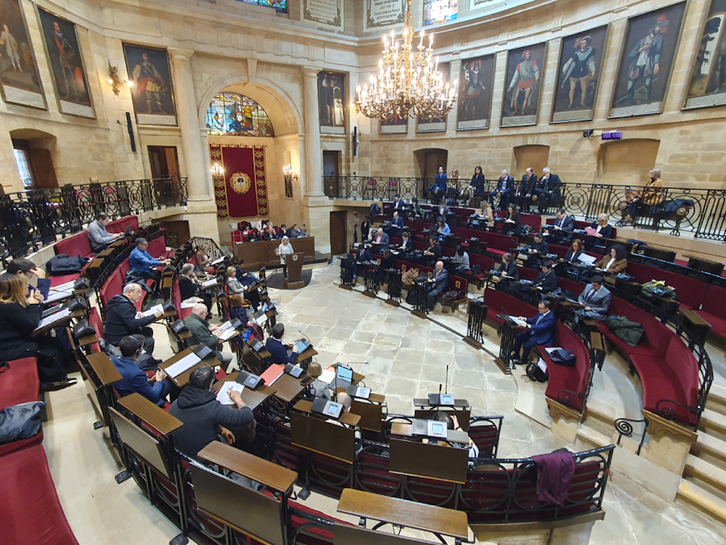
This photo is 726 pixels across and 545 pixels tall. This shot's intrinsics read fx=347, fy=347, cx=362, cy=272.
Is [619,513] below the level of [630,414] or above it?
below

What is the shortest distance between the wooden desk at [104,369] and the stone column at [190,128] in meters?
11.1

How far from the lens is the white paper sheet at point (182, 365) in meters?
3.45

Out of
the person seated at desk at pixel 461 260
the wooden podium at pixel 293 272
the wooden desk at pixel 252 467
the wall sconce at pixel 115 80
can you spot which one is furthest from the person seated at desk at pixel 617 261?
the wall sconce at pixel 115 80

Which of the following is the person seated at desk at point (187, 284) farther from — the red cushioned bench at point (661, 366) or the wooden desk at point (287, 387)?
the red cushioned bench at point (661, 366)

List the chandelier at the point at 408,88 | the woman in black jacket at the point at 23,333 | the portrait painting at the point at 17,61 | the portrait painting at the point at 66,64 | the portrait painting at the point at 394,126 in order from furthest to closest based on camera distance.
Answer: the portrait painting at the point at 394,126 < the portrait painting at the point at 66,64 < the chandelier at the point at 408,88 < the portrait painting at the point at 17,61 < the woman in black jacket at the point at 23,333

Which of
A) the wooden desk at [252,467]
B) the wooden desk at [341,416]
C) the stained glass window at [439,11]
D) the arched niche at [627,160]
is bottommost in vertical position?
the wooden desk at [341,416]

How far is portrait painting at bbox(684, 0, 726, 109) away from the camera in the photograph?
7.82 metres

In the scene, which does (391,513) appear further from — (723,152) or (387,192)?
(387,192)

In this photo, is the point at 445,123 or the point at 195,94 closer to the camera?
the point at 195,94

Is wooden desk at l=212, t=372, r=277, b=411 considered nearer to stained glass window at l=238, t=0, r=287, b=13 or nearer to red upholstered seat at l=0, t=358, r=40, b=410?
red upholstered seat at l=0, t=358, r=40, b=410

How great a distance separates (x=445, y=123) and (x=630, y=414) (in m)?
12.2

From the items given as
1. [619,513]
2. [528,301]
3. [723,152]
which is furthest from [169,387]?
[723,152]

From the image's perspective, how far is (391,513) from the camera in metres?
2.04

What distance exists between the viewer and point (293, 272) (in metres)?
10.8
